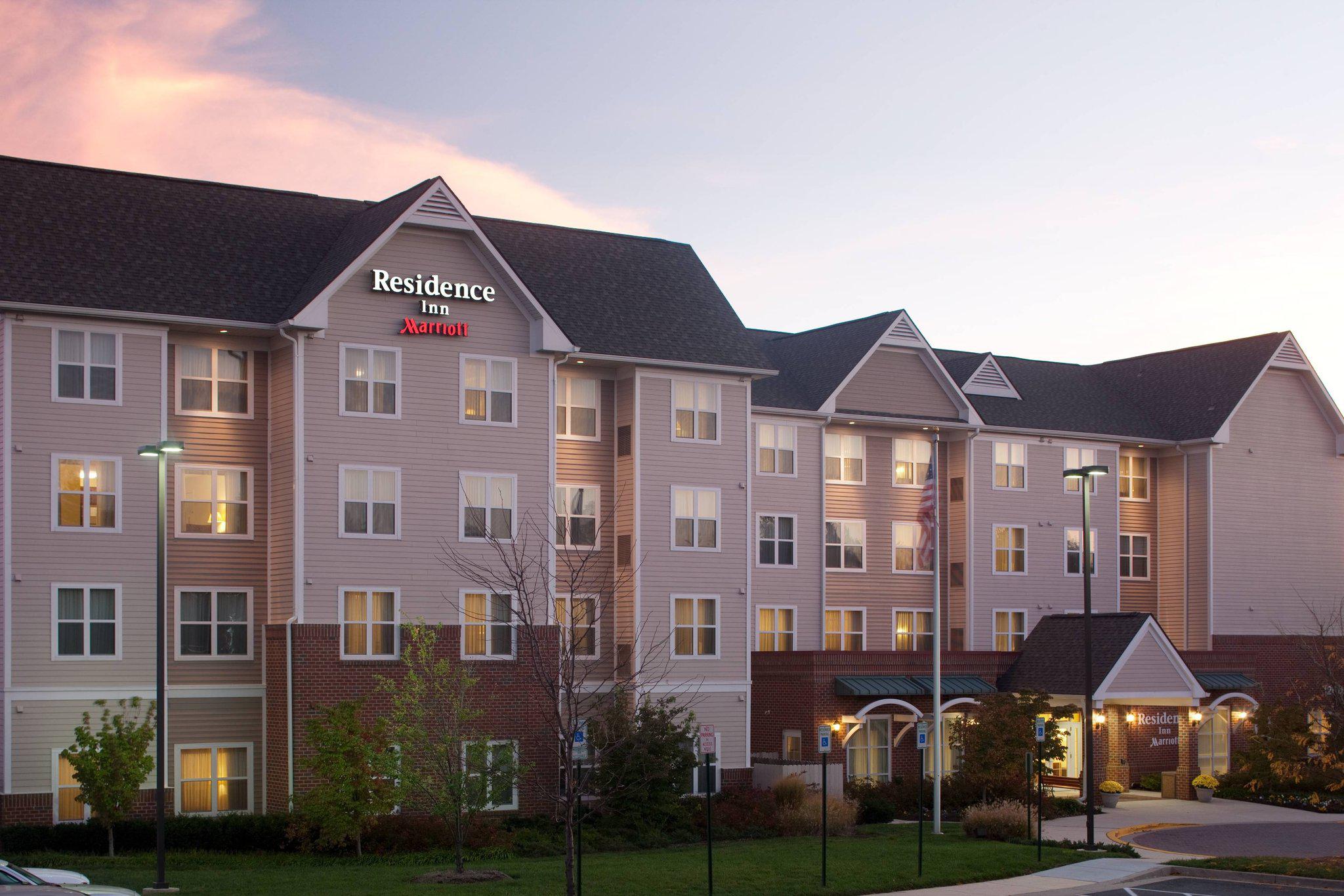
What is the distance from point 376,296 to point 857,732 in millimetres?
19971

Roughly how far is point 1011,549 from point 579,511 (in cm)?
1856

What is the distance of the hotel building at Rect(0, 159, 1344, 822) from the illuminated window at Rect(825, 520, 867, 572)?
0.40 ft

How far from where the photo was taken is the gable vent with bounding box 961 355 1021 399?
56.0 meters

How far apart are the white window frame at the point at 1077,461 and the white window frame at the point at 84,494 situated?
111 ft

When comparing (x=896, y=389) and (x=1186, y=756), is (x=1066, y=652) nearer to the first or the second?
(x=1186, y=756)

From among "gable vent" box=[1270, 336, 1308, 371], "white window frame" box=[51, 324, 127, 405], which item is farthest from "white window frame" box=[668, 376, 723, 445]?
"gable vent" box=[1270, 336, 1308, 371]

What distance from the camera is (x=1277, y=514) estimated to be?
58.9 meters

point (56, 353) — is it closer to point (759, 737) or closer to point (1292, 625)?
point (759, 737)

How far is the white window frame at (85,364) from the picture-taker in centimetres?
3609

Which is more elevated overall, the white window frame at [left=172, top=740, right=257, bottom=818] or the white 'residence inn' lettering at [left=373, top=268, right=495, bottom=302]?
the white 'residence inn' lettering at [left=373, top=268, right=495, bottom=302]

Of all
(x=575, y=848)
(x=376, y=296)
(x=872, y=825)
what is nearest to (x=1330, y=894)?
(x=872, y=825)

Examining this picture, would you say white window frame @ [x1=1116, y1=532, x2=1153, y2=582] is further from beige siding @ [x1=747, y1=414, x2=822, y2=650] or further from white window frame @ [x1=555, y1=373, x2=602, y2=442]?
white window frame @ [x1=555, y1=373, x2=602, y2=442]

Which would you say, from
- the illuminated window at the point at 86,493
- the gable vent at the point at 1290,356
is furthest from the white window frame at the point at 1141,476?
the illuminated window at the point at 86,493

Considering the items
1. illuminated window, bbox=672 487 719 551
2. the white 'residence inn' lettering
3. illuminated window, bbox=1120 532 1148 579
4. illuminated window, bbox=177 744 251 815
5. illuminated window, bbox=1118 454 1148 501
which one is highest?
the white 'residence inn' lettering
